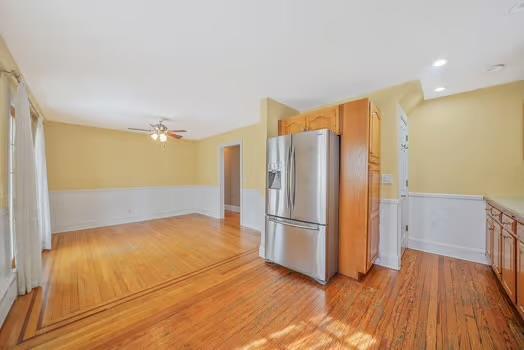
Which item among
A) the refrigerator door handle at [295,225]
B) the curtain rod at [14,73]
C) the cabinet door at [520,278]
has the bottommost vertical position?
the cabinet door at [520,278]

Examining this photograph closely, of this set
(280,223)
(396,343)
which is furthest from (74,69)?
(396,343)

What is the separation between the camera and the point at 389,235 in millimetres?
2703

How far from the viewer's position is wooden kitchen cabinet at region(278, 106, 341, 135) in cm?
251

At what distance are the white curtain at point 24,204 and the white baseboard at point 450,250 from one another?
498 cm

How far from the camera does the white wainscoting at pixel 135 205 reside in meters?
4.41

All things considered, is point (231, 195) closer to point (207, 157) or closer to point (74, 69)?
point (207, 157)

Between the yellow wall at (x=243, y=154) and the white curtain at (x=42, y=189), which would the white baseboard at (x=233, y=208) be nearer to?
Answer: the yellow wall at (x=243, y=154)

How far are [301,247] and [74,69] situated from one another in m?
3.28

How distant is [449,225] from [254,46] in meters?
3.58

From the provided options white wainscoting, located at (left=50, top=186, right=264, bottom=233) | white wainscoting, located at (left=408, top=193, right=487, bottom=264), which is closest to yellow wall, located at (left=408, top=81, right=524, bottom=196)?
white wainscoting, located at (left=408, top=193, right=487, bottom=264)

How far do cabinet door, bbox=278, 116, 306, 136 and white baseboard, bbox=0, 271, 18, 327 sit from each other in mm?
3299

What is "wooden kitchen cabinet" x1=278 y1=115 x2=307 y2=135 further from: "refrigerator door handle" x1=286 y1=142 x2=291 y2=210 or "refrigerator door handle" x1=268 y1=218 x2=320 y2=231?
"refrigerator door handle" x1=268 y1=218 x2=320 y2=231

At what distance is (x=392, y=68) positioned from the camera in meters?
2.14

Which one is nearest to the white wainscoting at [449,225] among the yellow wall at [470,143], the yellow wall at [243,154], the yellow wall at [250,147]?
the yellow wall at [470,143]
